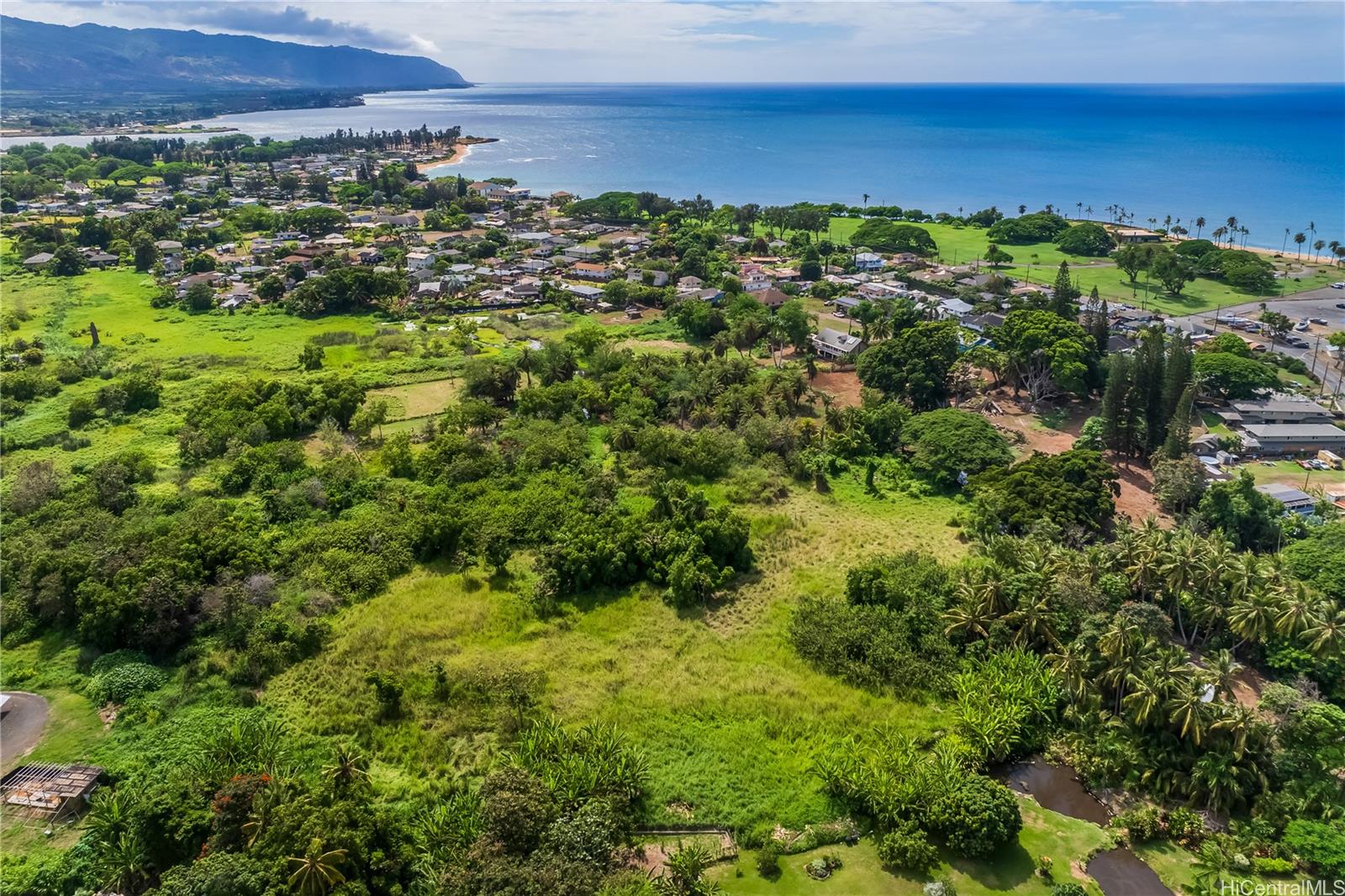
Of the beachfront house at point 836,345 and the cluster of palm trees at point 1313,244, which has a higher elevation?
the cluster of palm trees at point 1313,244

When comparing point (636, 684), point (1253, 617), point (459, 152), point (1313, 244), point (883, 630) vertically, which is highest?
point (459, 152)

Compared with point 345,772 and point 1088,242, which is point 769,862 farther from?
point 1088,242

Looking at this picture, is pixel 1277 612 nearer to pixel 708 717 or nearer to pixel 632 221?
pixel 708 717

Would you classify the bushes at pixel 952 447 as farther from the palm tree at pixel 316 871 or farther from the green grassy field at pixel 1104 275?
the green grassy field at pixel 1104 275

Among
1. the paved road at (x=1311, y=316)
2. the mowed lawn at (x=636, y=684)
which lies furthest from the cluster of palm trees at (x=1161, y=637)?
the paved road at (x=1311, y=316)

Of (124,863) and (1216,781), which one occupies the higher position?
(1216,781)

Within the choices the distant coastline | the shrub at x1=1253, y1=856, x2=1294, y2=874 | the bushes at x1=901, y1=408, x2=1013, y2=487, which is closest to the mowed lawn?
the bushes at x1=901, y1=408, x2=1013, y2=487

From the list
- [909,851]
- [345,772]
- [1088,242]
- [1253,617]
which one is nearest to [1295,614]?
[1253,617]
